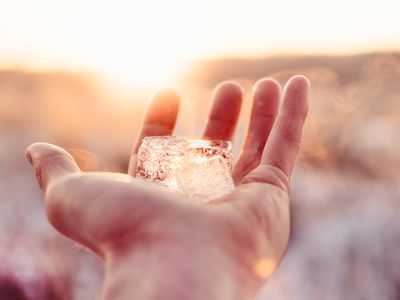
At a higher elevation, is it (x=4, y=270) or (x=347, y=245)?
(x=347, y=245)

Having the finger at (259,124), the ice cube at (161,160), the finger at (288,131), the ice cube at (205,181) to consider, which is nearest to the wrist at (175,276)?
the ice cube at (205,181)

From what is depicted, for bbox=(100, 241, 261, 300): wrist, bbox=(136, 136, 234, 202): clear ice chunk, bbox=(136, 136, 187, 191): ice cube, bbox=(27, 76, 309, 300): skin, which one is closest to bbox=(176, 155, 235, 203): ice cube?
bbox=(136, 136, 234, 202): clear ice chunk

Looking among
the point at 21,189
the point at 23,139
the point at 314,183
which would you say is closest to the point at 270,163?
the point at 314,183

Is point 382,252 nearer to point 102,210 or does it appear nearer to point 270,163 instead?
point 270,163

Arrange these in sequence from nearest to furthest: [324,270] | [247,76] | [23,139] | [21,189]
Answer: [324,270] → [21,189] → [23,139] → [247,76]

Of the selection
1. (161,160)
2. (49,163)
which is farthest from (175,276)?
(161,160)
